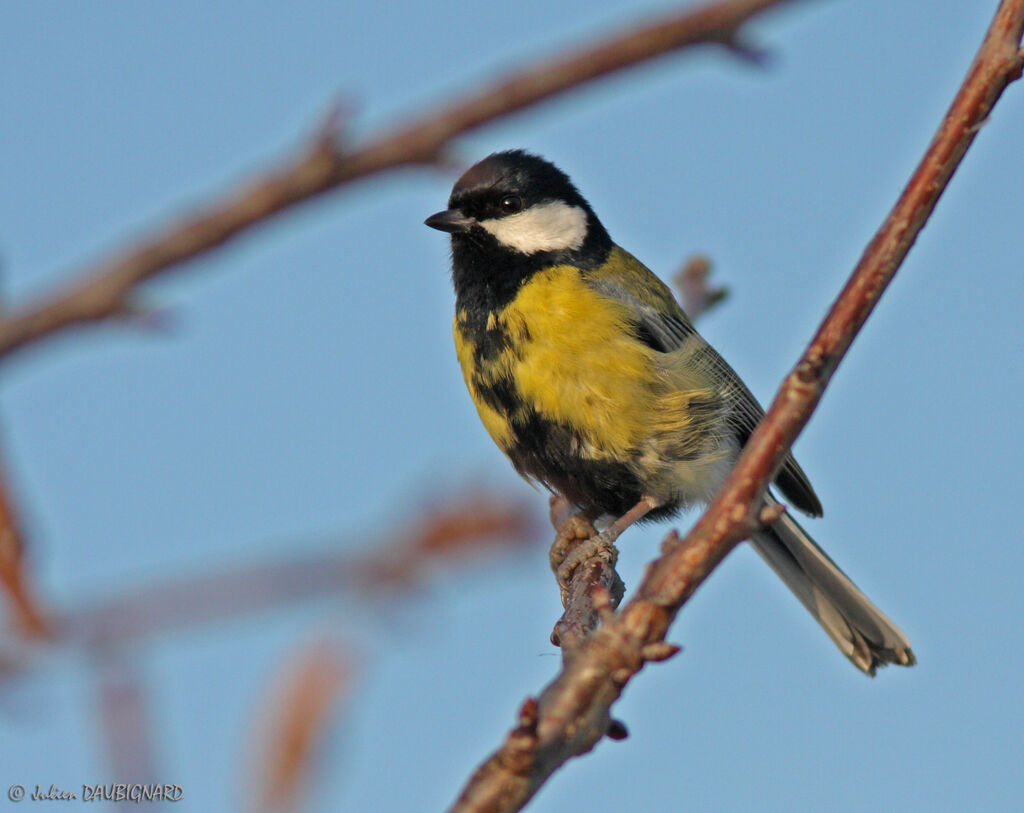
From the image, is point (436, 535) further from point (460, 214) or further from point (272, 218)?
point (460, 214)

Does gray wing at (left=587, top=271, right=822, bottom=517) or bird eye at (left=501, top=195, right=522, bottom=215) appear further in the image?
bird eye at (left=501, top=195, right=522, bottom=215)

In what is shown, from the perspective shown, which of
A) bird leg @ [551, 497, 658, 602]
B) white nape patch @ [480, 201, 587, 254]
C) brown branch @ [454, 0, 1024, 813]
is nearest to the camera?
brown branch @ [454, 0, 1024, 813]

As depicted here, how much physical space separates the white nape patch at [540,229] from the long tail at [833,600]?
152 centimetres

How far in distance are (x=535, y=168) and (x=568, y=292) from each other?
0.83 metres

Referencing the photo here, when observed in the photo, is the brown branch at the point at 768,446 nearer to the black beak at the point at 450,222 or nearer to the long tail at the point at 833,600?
the long tail at the point at 833,600

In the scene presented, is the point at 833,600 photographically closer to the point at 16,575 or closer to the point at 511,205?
the point at 511,205

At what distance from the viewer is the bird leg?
3.94 m

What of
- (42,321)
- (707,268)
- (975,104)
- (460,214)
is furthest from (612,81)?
(460,214)

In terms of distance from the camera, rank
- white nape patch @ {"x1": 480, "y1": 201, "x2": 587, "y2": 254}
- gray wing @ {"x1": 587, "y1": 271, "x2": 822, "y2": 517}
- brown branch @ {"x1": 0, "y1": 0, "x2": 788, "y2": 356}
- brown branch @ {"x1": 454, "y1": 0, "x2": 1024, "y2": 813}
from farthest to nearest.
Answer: white nape patch @ {"x1": 480, "y1": 201, "x2": 587, "y2": 254}
gray wing @ {"x1": 587, "y1": 271, "x2": 822, "y2": 517}
brown branch @ {"x1": 454, "y1": 0, "x2": 1024, "y2": 813}
brown branch @ {"x1": 0, "y1": 0, "x2": 788, "y2": 356}

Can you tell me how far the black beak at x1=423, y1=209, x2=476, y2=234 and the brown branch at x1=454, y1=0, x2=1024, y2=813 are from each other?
3.24 m

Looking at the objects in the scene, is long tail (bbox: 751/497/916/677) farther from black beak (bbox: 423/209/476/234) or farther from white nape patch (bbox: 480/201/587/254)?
black beak (bbox: 423/209/476/234)

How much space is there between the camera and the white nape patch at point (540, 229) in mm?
4770

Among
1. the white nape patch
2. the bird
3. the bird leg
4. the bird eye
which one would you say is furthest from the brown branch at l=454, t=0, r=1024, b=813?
the bird eye

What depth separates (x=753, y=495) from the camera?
5.53 ft
